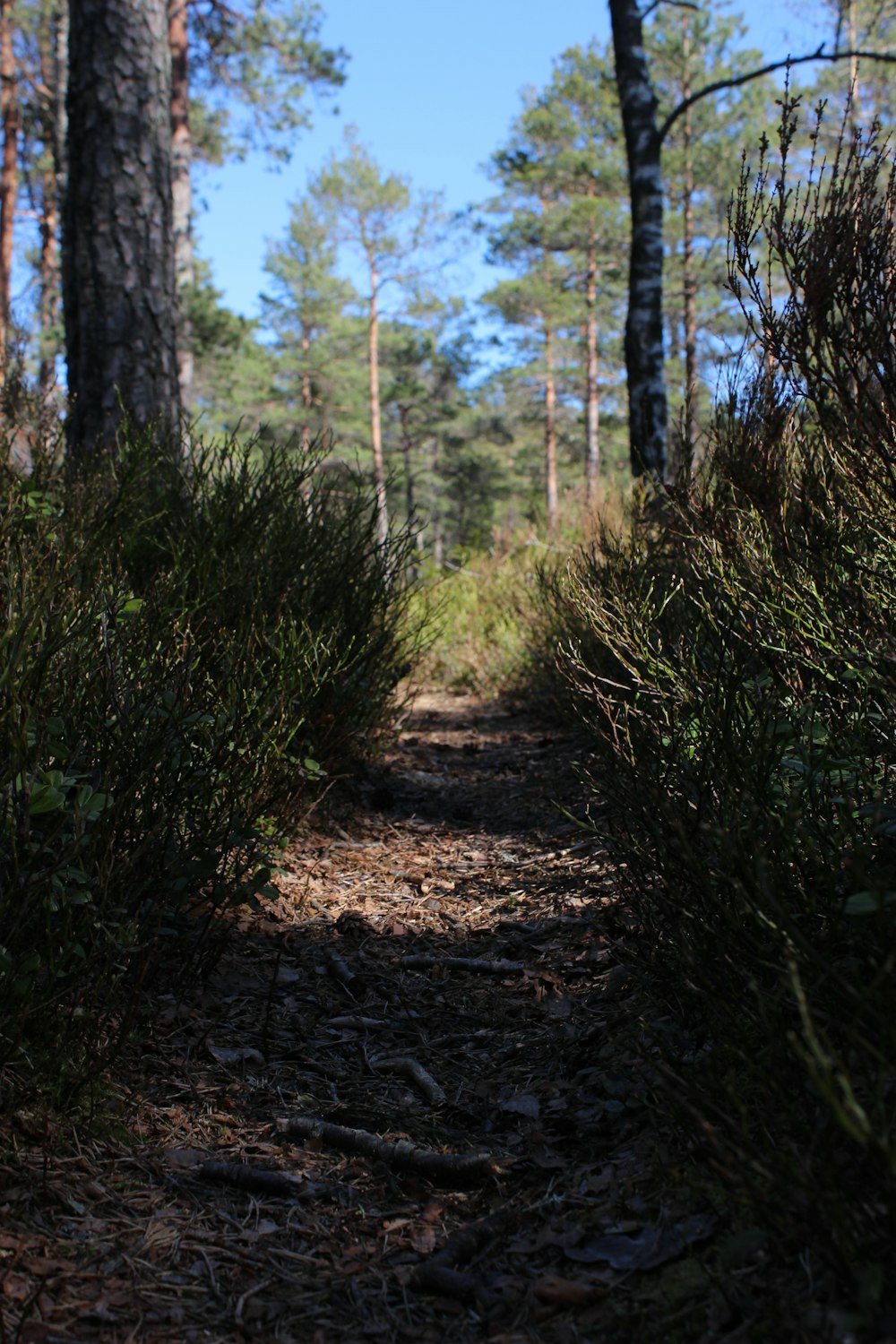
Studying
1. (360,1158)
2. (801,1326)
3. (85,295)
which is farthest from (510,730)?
(801,1326)

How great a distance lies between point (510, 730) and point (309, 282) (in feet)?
89.1

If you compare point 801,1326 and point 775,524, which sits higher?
point 775,524

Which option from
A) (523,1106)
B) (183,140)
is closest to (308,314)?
(183,140)

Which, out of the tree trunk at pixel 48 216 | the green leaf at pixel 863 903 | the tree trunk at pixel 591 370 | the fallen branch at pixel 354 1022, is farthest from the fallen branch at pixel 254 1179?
the tree trunk at pixel 591 370

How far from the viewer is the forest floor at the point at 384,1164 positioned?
1.47 metres

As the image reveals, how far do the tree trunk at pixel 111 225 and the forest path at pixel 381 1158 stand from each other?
10.1 feet

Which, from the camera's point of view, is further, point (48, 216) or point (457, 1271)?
point (48, 216)

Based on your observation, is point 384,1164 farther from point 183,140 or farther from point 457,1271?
point 183,140

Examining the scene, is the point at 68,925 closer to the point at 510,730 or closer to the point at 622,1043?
the point at 622,1043

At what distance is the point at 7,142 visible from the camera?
673 inches

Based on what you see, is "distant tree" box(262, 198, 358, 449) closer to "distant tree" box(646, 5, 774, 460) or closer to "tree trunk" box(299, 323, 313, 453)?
"tree trunk" box(299, 323, 313, 453)

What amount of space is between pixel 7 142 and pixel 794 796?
20.0 m

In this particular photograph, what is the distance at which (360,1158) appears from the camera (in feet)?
6.39

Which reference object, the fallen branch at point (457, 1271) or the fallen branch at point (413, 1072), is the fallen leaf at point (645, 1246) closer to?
the fallen branch at point (457, 1271)
